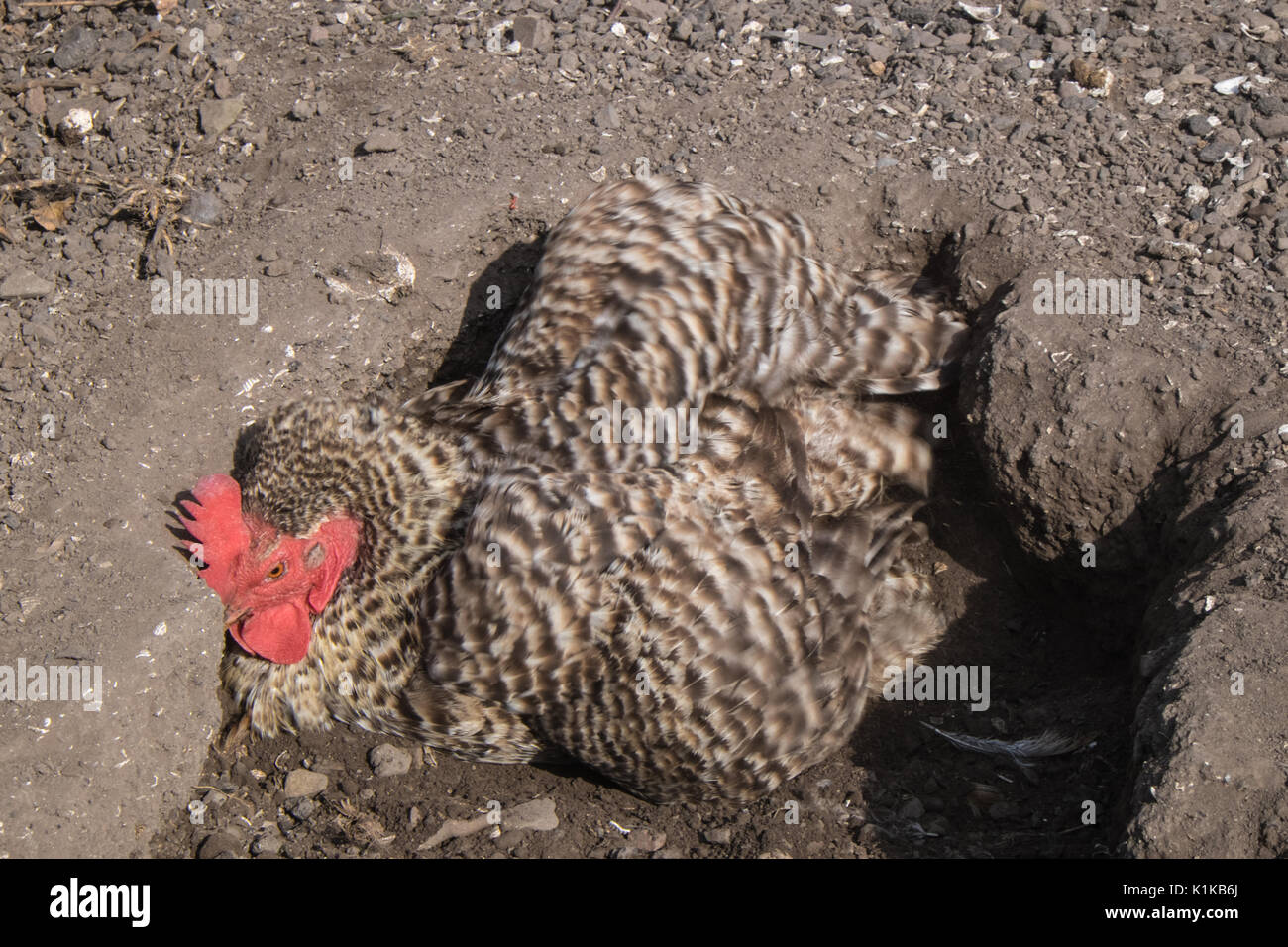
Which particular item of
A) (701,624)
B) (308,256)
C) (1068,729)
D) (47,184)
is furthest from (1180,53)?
(47,184)

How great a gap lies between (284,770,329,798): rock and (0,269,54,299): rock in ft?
7.69

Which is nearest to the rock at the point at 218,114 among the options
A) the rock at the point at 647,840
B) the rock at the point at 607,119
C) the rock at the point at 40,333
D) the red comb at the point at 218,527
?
the rock at the point at 40,333

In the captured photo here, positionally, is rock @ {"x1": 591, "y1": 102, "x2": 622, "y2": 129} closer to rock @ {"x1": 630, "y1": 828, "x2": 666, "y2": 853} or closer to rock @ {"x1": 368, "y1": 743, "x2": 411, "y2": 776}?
rock @ {"x1": 368, "y1": 743, "x2": 411, "y2": 776}

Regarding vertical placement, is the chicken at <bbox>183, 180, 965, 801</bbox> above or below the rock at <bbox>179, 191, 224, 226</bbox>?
below

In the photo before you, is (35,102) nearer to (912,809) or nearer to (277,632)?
(277,632)

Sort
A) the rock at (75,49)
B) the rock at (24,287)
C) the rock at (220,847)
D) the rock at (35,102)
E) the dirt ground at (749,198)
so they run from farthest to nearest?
1. the rock at (75,49)
2. the rock at (35,102)
3. the rock at (24,287)
4. the rock at (220,847)
5. the dirt ground at (749,198)

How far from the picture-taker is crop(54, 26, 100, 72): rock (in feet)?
17.8

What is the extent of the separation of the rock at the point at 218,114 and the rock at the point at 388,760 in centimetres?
310

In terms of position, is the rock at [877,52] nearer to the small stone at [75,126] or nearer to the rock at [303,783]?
the small stone at [75,126]

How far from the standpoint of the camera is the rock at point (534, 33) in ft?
18.0

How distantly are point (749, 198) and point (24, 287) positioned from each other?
3.10m

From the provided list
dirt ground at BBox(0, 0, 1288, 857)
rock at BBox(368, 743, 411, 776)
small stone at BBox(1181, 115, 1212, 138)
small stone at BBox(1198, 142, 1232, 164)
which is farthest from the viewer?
small stone at BBox(1181, 115, 1212, 138)

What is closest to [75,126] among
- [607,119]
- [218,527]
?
[607,119]

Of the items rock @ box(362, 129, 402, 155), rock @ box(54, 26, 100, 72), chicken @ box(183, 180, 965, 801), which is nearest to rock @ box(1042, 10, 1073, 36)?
chicken @ box(183, 180, 965, 801)
